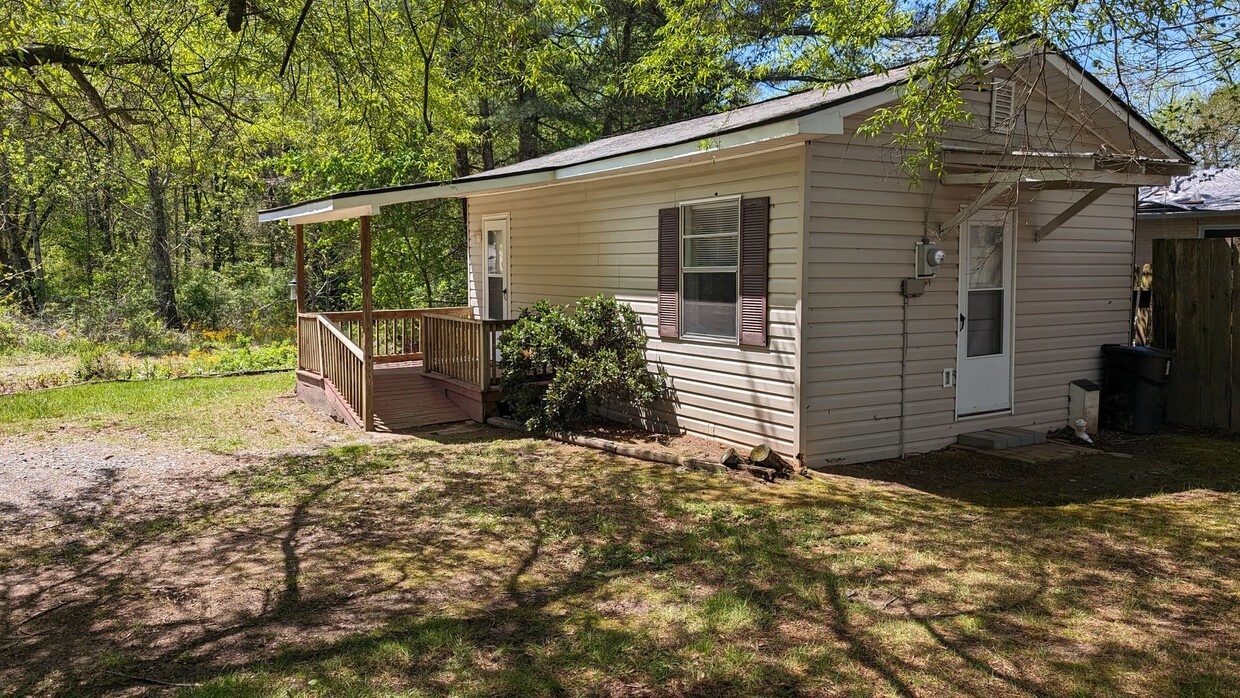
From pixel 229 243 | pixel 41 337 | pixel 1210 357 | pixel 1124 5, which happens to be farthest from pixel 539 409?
pixel 229 243

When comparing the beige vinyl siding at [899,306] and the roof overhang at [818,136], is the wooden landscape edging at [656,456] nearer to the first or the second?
the beige vinyl siding at [899,306]

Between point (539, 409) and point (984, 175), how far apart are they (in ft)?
15.8

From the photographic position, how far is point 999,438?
784 cm

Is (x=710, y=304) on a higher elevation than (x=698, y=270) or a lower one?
lower

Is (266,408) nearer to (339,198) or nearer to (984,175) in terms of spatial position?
(339,198)

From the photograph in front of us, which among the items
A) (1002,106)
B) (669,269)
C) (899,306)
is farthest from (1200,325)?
(669,269)

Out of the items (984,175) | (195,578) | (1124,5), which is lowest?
(195,578)

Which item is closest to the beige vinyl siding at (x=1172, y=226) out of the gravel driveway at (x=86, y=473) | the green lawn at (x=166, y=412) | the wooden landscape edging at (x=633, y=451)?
the wooden landscape edging at (x=633, y=451)

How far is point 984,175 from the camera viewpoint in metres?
7.14

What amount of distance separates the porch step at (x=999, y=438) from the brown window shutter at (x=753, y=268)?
2.27 m

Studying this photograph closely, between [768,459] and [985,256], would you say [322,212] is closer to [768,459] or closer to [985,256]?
[768,459]

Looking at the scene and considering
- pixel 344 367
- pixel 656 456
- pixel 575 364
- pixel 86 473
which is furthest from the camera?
pixel 344 367

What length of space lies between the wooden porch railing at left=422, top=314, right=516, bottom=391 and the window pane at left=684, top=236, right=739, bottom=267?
2278mm

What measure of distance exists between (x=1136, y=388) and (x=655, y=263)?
516cm
